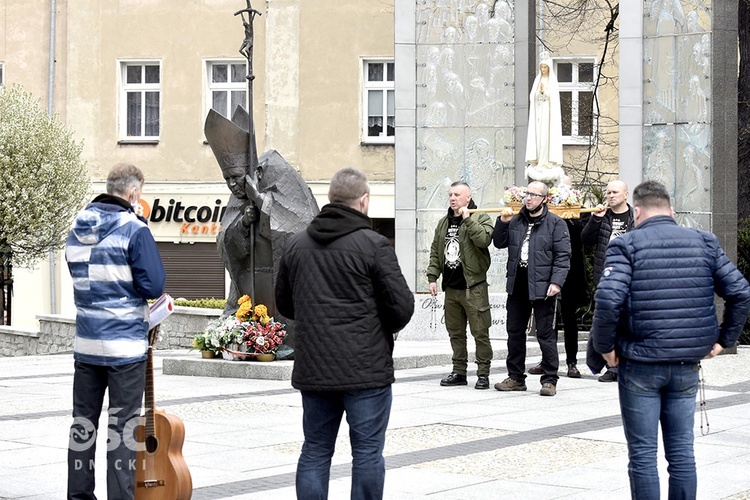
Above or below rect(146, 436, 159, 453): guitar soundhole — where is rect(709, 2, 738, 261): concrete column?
above

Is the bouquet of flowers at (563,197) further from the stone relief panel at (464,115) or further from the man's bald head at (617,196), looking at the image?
the stone relief panel at (464,115)

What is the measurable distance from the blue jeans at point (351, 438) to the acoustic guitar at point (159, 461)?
0.75m

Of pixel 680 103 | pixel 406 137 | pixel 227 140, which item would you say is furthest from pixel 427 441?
pixel 406 137

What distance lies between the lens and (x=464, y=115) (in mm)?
20047

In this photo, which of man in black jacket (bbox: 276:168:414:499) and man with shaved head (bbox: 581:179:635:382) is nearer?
man in black jacket (bbox: 276:168:414:499)

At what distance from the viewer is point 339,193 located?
19.4ft

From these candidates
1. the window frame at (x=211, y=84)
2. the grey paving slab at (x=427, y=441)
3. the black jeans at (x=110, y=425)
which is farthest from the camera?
the window frame at (x=211, y=84)

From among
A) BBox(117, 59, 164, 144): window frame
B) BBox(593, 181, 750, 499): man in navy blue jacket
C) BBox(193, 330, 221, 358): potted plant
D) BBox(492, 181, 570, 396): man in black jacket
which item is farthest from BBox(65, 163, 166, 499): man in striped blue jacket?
BBox(117, 59, 164, 144): window frame

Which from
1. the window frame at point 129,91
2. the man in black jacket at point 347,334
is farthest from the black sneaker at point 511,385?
the window frame at point 129,91

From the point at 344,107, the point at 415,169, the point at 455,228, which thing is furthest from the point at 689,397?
the point at 344,107

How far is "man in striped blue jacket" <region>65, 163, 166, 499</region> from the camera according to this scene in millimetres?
6180

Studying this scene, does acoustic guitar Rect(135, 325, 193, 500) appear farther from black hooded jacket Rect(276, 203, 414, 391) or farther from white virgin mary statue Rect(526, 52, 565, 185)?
white virgin mary statue Rect(526, 52, 565, 185)

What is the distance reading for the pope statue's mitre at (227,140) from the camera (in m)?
13.2

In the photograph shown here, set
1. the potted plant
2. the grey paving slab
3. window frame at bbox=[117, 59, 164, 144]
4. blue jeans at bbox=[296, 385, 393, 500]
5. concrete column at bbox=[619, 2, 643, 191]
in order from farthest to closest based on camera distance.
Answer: window frame at bbox=[117, 59, 164, 144]
concrete column at bbox=[619, 2, 643, 191]
the potted plant
the grey paving slab
blue jeans at bbox=[296, 385, 393, 500]
